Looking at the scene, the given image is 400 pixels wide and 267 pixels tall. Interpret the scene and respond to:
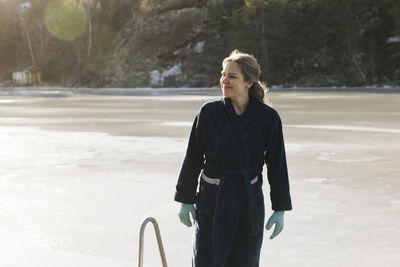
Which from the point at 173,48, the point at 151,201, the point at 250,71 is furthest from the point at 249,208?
the point at 173,48

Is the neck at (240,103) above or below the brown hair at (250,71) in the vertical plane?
below

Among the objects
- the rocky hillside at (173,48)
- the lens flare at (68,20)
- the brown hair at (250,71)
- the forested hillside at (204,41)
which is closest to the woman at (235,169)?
the brown hair at (250,71)

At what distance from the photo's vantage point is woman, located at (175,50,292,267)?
2.83 m

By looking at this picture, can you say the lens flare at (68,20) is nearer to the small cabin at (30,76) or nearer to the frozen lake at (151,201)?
the small cabin at (30,76)

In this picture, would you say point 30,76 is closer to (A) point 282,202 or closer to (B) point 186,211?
(B) point 186,211

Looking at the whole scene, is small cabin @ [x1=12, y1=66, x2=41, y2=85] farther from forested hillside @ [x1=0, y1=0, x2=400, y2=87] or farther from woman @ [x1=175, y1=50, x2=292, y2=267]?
woman @ [x1=175, y1=50, x2=292, y2=267]

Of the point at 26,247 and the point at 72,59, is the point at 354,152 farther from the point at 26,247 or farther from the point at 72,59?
the point at 72,59

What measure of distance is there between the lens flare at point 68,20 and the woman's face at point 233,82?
72.4m

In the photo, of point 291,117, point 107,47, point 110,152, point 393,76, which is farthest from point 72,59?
point 110,152

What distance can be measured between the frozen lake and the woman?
1294mm

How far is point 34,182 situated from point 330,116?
12.7 meters

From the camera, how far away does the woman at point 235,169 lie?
2.83m

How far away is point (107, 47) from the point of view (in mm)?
69500

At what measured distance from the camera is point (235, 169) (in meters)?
2.84
